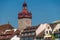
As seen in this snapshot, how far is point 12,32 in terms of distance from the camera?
63719 mm

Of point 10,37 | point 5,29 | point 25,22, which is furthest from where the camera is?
point 25,22

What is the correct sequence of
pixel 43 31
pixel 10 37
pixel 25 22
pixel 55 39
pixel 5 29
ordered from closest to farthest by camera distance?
1. pixel 55 39
2. pixel 43 31
3. pixel 10 37
4. pixel 5 29
5. pixel 25 22

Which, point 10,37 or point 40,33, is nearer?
point 40,33

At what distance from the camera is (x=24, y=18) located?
263 ft

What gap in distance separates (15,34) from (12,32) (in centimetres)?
290

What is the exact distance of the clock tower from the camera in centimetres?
7706

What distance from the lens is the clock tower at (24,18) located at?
77062mm

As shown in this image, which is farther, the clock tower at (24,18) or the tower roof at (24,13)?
the tower roof at (24,13)

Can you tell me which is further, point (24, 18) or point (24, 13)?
point (24, 13)

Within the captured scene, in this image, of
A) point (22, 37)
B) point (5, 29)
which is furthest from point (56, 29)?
point (5, 29)

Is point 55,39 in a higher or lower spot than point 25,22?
lower

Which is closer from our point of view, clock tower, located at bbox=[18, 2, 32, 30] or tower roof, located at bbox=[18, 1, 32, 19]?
clock tower, located at bbox=[18, 2, 32, 30]

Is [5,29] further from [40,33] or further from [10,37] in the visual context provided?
[40,33]

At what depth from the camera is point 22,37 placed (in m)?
57.8
